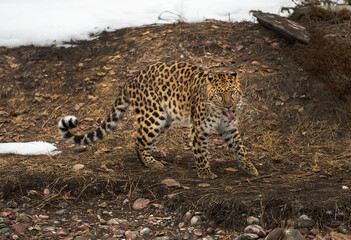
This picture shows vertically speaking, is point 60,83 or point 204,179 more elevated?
point 60,83

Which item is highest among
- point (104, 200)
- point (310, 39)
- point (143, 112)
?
point (310, 39)

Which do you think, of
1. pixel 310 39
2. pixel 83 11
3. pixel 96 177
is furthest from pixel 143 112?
pixel 83 11

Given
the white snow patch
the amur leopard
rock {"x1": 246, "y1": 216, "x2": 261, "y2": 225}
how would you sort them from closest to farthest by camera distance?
rock {"x1": 246, "y1": 216, "x2": 261, "y2": 225}, the amur leopard, the white snow patch

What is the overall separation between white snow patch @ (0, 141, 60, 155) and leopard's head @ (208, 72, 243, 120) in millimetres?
2854

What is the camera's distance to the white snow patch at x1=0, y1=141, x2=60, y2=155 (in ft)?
22.8

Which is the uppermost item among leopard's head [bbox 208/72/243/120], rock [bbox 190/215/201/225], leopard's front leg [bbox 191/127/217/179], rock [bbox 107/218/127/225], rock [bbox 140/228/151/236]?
leopard's head [bbox 208/72/243/120]

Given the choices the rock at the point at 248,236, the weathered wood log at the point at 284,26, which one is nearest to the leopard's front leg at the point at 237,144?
the rock at the point at 248,236

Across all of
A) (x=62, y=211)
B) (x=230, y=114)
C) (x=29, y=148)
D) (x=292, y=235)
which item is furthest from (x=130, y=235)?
(x=29, y=148)

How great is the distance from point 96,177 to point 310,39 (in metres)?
4.83

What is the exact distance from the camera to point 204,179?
5750 mm

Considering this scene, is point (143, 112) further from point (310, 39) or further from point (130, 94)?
point (310, 39)

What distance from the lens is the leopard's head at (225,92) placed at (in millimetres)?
5371

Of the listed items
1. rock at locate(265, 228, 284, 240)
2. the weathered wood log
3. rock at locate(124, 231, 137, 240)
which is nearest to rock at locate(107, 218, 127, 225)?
rock at locate(124, 231, 137, 240)

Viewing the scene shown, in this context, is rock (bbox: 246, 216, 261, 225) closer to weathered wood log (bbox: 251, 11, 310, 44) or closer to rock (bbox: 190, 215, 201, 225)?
rock (bbox: 190, 215, 201, 225)
